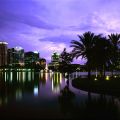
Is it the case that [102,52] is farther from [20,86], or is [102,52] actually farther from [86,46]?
[20,86]

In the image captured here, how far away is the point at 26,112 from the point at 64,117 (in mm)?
2760

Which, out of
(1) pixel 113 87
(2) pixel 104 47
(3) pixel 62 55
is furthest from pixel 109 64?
(3) pixel 62 55

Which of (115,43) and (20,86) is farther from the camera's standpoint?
(115,43)

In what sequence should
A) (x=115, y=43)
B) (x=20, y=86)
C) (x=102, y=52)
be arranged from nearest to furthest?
(x=20, y=86), (x=102, y=52), (x=115, y=43)

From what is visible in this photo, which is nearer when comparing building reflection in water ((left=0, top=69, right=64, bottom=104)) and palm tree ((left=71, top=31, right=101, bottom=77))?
building reflection in water ((left=0, top=69, right=64, bottom=104))

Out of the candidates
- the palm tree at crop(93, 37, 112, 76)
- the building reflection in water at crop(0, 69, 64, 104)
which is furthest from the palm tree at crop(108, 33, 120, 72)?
the building reflection in water at crop(0, 69, 64, 104)

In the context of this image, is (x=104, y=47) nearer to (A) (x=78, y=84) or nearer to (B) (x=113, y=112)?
(A) (x=78, y=84)

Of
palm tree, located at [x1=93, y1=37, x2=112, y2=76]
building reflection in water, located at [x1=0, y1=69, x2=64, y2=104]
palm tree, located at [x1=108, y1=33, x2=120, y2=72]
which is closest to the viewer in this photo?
building reflection in water, located at [x1=0, y1=69, x2=64, y2=104]

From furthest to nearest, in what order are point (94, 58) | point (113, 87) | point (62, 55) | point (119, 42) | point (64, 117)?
point (62, 55), point (119, 42), point (94, 58), point (113, 87), point (64, 117)

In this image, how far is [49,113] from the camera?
15.9 m

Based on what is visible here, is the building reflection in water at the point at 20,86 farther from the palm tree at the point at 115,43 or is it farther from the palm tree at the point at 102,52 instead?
the palm tree at the point at 115,43

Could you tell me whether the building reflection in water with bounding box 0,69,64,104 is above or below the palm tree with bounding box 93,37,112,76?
below

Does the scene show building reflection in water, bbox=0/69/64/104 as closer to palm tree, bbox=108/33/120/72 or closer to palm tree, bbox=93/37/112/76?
palm tree, bbox=93/37/112/76

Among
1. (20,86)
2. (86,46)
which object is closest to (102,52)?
(86,46)
